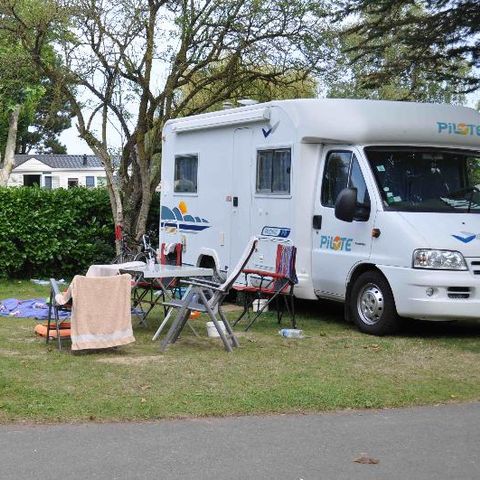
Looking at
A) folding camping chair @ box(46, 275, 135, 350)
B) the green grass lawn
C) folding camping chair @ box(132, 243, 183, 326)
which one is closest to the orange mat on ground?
the green grass lawn

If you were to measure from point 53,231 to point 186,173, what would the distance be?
3205 millimetres

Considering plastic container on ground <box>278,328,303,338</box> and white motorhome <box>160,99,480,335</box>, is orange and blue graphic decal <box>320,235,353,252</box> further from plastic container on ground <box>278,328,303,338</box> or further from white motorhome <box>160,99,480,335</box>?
plastic container on ground <box>278,328,303,338</box>

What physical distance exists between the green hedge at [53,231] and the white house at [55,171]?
33467 millimetres

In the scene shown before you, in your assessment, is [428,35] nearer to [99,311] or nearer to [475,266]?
[475,266]

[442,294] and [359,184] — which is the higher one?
[359,184]

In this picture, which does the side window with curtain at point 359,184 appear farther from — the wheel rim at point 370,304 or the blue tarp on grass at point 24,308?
the blue tarp on grass at point 24,308

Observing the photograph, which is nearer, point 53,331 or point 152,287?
point 53,331

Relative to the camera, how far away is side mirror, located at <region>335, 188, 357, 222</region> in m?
9.16

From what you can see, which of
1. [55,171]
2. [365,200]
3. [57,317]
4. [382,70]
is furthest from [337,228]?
[55,171]

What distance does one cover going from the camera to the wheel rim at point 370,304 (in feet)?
30.1

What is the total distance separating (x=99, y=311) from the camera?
7.87m

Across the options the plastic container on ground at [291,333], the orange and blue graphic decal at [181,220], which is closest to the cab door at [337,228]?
the plastic container on ground at [291,333]

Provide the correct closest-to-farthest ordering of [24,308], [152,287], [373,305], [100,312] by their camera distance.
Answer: [100,312], [373,305], [152,287], [24,308]

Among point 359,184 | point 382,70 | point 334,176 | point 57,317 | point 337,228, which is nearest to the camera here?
point 57,317
